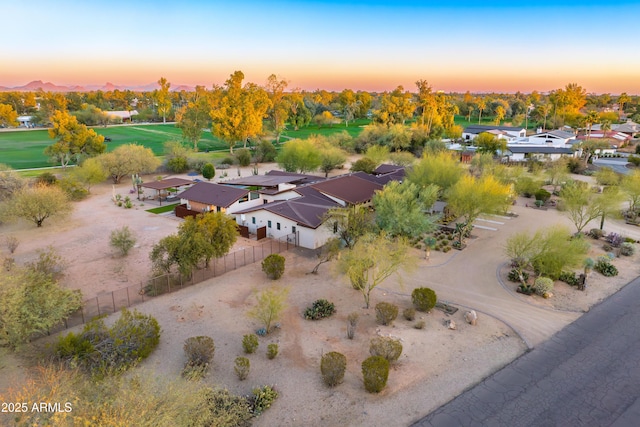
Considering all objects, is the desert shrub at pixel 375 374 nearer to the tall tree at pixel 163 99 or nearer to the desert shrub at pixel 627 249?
the desert shrub at pixel 627 249

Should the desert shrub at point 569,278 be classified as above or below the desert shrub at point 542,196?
below

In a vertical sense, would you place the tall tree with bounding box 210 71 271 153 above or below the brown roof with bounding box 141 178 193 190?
above

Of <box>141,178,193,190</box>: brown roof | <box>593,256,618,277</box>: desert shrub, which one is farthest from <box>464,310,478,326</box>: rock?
<box>141,178,193,190</box>: brown roof

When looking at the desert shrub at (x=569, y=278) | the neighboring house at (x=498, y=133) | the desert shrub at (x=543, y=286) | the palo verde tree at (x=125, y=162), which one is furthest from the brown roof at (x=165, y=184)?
the neighboring house at (x=498, y=133)

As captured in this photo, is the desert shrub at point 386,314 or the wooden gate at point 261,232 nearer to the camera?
the desert shrub at point 386,314

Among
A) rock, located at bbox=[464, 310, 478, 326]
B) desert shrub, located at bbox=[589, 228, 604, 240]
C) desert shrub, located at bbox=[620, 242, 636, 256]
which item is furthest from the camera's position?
desert shrub, located at bbox=[589, 228, 604, 240]

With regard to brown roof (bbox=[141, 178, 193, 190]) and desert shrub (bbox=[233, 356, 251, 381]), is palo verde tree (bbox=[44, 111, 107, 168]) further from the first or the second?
desert shrub (bbox=[233, 356, 251, 381])

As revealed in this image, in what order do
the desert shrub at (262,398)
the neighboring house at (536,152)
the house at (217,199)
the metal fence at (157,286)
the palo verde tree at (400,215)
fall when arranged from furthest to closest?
the neighboring house at (536,152)
the house at (217,199)
the palo verde tree at (400,215)
the metal fence at (157,286)
the desert shrub at (262,398)

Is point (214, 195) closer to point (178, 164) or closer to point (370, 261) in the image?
point (370, 261)
